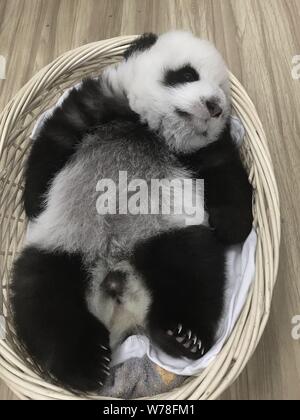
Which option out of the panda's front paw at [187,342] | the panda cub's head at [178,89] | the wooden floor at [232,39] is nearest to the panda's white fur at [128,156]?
the panda cub's head at [178,89]

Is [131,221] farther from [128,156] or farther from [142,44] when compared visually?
[142,44]

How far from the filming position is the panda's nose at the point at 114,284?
1153 millimetres

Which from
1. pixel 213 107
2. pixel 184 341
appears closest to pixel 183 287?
pixel 184 341

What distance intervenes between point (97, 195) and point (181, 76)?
1.21 ft

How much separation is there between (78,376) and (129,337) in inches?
8.4

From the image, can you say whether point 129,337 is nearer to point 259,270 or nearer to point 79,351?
point 79,351

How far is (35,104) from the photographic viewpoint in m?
1.41

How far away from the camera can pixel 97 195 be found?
3.91 feet

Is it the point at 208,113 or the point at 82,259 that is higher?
the point at 208,113

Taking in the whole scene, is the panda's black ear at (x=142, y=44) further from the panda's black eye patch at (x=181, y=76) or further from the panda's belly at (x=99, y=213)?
the panda's belly at (x=99, y=213)

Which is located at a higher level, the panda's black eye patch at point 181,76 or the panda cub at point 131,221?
the panda's black eye patch at point 181,76

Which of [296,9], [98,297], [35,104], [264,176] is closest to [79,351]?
[98,297]

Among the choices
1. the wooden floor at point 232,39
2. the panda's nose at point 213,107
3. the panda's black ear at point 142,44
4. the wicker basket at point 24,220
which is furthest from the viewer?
the wooden floor at point 232,39

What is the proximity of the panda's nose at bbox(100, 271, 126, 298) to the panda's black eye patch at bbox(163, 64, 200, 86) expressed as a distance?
496 mm
